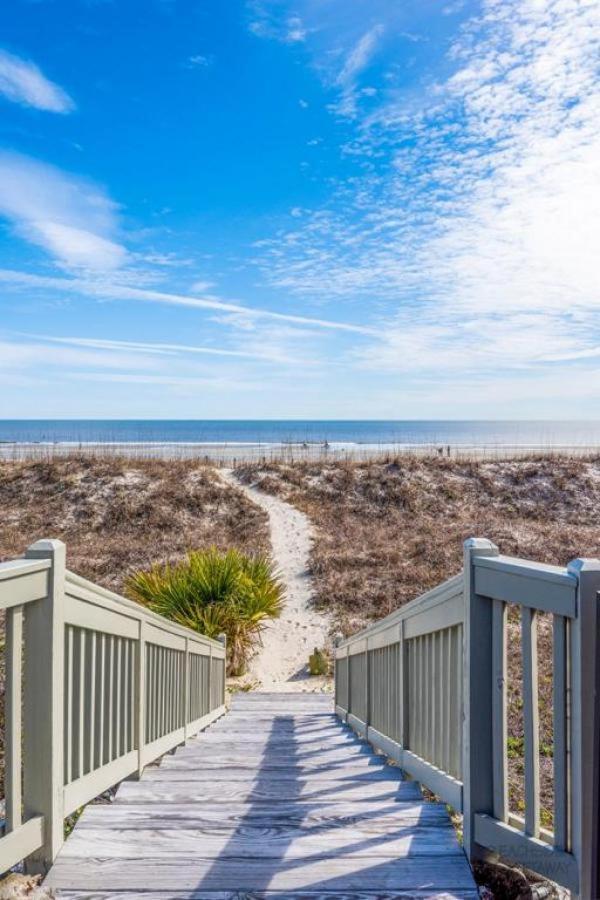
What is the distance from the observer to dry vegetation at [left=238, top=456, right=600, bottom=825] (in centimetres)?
1342

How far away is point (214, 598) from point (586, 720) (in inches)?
364

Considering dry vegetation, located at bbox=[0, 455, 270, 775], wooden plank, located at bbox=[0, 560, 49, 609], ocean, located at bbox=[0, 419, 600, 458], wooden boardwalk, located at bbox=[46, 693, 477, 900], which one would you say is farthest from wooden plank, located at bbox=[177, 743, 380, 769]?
ocean, located at bbox=[0, 419, 600, 458]

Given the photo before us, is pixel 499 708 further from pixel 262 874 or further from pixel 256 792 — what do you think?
pixel 256 792

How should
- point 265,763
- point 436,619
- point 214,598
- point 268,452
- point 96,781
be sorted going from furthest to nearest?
1. point 268,452
2. point 214,598
3. point 265,763
4. point 436,619
5. point 96,781

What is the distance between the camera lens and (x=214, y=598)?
1068 centimetres

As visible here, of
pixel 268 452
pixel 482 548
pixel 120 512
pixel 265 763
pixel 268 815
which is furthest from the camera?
pixel 268 452

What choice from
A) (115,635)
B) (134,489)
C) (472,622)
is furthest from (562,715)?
(134,489)

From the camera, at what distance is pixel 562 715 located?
1997mm

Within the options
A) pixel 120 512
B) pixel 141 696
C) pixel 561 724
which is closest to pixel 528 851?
pixel 561 724

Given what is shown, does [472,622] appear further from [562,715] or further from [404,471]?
[404,471]

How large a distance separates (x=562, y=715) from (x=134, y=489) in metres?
20.3

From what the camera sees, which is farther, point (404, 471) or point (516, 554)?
point (404, 471)

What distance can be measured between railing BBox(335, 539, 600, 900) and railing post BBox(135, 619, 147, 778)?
1454 millimetres

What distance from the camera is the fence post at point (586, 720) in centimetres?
184
